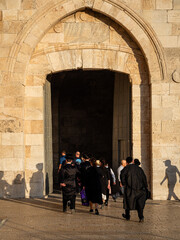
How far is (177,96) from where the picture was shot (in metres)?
14.9

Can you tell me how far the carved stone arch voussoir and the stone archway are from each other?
1.33 feet

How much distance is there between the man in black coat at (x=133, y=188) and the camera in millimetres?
10703

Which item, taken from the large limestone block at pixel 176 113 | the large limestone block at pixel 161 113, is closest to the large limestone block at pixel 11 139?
the large limestone block at pixel 161 113

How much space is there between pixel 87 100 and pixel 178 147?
9.95 metres

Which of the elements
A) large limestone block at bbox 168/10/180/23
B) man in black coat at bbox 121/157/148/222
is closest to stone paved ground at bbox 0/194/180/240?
man in black coat at bbox 121/157/148/222

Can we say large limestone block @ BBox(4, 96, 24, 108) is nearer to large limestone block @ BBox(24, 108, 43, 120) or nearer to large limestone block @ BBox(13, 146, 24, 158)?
large limestone block @ BBox(24, 108, 43, 120)

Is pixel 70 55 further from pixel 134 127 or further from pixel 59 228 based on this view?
pixel 59 228

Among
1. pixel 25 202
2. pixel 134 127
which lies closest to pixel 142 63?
pixel 134 127

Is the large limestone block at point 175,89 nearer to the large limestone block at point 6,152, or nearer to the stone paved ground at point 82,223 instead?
the stone paved ground at point 82,223

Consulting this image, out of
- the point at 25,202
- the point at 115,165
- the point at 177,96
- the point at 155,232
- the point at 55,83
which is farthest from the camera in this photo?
the point at 55,83

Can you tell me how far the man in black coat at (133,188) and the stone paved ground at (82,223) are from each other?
0.31 meters

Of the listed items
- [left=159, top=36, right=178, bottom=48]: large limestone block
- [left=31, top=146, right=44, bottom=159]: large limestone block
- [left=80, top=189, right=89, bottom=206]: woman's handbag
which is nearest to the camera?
[left=80, top=189, right=89, bottom=206]: woman's handbag

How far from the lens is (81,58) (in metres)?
15.3

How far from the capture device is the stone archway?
1524 cm
